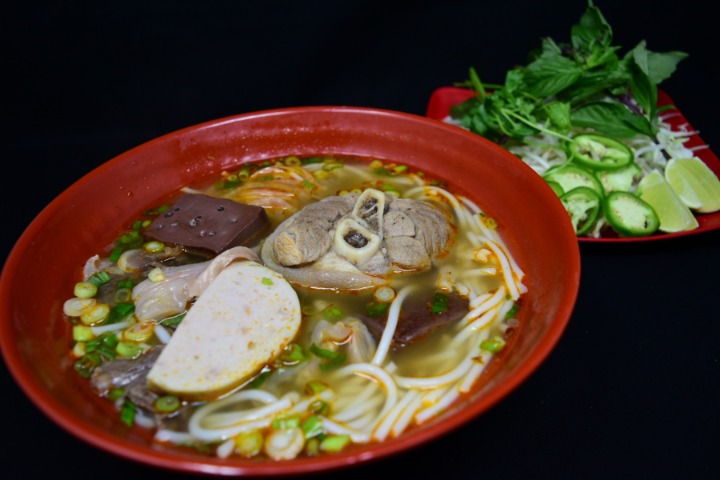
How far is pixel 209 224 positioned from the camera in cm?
300

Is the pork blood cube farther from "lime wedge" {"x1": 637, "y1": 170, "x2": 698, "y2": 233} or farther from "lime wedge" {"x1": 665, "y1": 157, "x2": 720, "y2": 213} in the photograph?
"lime wedge" {"x1": 665, "y1": 157, "x2": 720, "y2": 213}

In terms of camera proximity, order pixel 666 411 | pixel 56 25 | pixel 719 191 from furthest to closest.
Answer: pixel 56 25 → pixel 719 191 → pixel 666 411

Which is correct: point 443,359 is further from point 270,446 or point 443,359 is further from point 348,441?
point 270,446

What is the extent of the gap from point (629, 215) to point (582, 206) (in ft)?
0.88

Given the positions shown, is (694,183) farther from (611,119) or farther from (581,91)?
(581,91)

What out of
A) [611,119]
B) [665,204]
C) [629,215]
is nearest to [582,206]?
[629,215]

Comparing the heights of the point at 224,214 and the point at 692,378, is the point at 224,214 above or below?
above

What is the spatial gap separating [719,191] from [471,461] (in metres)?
2.42

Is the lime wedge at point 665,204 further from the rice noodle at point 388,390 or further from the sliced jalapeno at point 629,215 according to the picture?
the rice noodle at point 388,390

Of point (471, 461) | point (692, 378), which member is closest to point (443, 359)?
point (471, 461)

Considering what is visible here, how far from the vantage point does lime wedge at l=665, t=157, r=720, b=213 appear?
3.65 meters

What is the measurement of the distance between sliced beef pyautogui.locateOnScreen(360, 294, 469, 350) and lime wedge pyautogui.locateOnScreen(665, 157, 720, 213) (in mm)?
1886

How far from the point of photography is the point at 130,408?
2.23 metres

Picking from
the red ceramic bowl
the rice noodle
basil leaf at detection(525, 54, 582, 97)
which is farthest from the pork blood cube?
basil leaf at detection(525, 54, 582, 97)
